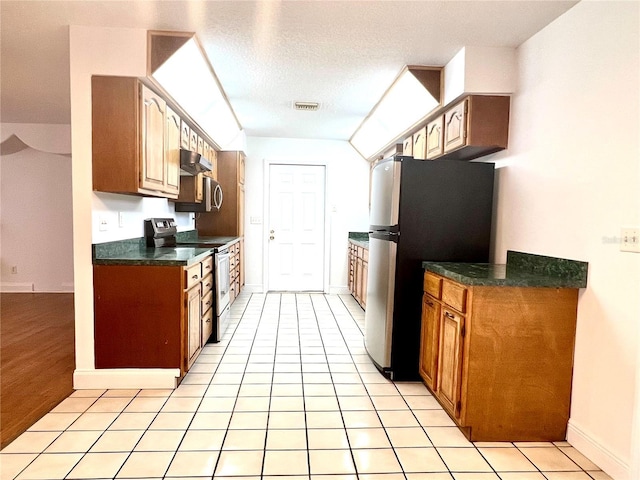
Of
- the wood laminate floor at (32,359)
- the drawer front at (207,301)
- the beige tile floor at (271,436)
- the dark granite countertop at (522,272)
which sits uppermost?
the dark granite countertop at (522,272)

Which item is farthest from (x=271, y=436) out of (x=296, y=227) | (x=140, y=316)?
(x=296, y=227)

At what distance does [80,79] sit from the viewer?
235cm

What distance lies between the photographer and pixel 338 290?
5.87 m

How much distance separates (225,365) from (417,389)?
55.7 inches

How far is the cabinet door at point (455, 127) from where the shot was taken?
105 inches

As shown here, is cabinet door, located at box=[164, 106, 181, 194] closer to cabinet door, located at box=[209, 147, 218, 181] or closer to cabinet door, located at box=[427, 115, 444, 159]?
cabinet door, located at box=[209, 147, 218, 181]

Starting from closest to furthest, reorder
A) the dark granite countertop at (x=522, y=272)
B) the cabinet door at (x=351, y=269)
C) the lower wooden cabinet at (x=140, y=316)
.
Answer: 1. the dark granite countertop at (x=522, y=272)
2. the lower wooden cabinet at (x=140, y=316)
3. the cabinet door at (x=351, y=269)

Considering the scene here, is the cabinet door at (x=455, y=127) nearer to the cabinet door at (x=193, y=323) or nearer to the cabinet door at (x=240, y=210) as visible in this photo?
the cabinet door at (x=193, y=323)

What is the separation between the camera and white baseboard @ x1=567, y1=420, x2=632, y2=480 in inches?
66.4

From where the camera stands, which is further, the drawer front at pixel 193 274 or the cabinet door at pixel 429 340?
the drawer front at pixel 193 274

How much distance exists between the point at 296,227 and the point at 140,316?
139 inches

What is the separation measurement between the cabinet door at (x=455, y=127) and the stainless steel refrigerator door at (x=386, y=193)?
1.74 ft

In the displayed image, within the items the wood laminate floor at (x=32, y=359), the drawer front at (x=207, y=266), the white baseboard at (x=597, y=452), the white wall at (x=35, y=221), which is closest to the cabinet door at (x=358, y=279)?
the drawer front at (x=207, y=266)

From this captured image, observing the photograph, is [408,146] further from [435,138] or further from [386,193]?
[386,193]
